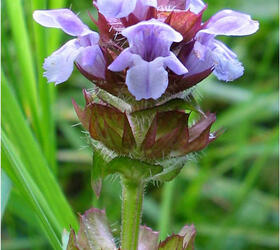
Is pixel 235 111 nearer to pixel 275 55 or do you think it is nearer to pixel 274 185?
pixel 274 185

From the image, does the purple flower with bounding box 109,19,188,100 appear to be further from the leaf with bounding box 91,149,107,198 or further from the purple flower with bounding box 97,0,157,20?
the leaf with bounding box 91,149,107,198

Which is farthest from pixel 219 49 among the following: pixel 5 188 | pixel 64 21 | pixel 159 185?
pixel 159 185

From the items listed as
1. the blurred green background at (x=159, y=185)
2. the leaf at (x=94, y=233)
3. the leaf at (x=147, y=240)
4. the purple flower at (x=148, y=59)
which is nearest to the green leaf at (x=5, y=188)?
the blurred green background at (x=159, y=185)

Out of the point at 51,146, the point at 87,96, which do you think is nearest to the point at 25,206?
the point at 51,146

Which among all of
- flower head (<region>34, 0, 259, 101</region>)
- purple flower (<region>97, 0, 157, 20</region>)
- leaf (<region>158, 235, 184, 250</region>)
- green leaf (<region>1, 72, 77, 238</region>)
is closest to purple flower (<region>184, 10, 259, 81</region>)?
flower head (<region>34, 0, 259, 101</region>)

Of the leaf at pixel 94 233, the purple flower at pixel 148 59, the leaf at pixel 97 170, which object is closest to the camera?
the purple flower at pixel 148 59

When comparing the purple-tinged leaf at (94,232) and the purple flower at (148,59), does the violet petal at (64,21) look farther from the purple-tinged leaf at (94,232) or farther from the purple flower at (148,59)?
the purple-tinged leaf at (94,232)
